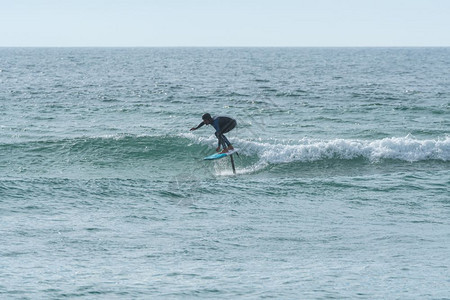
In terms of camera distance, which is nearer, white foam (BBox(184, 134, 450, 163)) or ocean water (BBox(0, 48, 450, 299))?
ocean water (BBox(0, 48, 450, 299))

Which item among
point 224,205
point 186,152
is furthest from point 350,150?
point 224,205

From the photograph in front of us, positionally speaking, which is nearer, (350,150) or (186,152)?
(350,150)

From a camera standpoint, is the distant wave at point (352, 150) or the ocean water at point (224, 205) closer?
the ocean water at point (224, 205)

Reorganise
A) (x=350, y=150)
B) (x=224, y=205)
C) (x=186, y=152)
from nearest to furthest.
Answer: (x=224, y=205), (x=350, y=150), (x=186, y=152)

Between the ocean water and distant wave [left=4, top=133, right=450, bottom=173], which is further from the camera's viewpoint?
distant wave [left=4, top=133, right=450, bottom=173]

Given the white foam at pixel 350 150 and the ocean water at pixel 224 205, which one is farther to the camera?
the white foam at pixel 350 150

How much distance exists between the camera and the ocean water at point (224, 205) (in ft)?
31.9

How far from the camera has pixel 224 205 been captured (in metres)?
15.2

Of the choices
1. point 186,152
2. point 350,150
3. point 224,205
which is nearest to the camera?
point 224,205

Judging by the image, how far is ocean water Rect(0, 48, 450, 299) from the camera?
973cm

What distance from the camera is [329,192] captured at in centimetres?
1691

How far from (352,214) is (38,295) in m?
8.00

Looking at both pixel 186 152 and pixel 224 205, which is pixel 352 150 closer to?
pixel 186 152

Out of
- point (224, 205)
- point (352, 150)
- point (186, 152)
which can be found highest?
point (352, 150)
